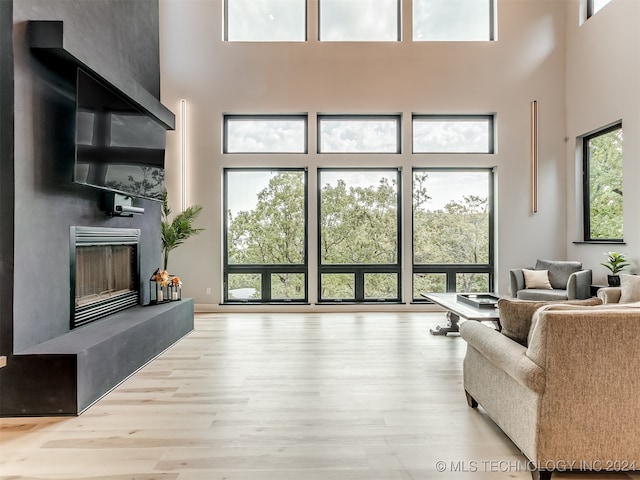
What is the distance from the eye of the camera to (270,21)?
6285 mm

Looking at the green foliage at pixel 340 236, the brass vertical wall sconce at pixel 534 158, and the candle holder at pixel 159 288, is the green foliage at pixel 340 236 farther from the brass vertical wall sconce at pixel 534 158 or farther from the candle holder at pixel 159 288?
the candle holder at pixel 159 288

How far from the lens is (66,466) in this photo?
2.01m

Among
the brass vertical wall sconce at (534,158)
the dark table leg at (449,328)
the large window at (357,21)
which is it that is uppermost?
the large window at (357,21)

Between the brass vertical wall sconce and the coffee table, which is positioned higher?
the brass vertical wall sconce

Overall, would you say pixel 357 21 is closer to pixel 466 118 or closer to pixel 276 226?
pixel 466 118

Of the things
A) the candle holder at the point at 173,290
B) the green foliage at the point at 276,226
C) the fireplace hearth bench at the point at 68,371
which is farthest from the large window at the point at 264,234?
the fireplace hearth bench at the point at 68,371

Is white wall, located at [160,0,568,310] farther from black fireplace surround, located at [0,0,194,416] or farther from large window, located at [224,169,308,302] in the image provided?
black fireplace surround, located at [0,0,194,416]

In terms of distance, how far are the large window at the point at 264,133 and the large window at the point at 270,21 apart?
1.29 metres

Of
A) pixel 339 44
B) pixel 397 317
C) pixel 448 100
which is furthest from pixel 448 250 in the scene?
pixel 339 44

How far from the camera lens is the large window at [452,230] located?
20.7 feet

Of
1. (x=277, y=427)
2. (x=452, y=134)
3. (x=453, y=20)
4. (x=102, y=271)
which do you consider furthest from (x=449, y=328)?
(x=453, y=20)

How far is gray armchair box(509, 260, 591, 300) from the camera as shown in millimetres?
5027

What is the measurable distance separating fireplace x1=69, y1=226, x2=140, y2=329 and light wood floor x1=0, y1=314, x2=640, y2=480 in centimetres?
76

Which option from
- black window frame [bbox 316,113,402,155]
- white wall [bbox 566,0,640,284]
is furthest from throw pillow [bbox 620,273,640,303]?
black window frame [bbox 316,113,402,155]
